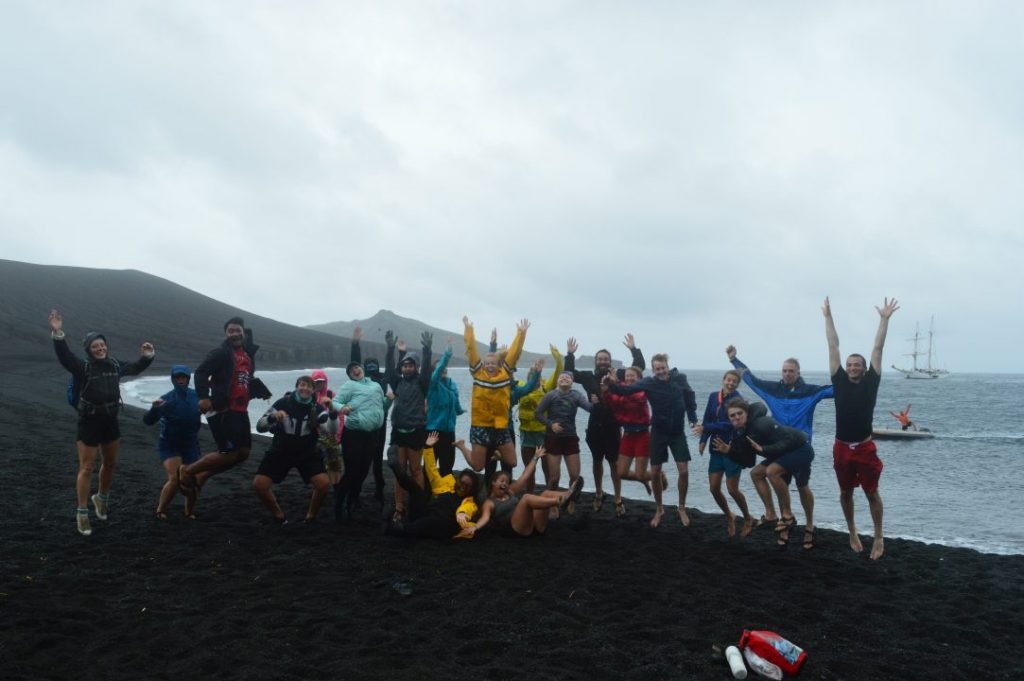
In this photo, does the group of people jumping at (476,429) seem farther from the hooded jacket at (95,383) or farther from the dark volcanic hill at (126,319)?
the dark volcanic hill at (126,319)

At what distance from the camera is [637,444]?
898cm

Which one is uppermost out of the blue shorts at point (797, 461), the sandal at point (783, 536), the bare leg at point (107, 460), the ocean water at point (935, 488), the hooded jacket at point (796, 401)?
the hooded jacket at point (796, 401)

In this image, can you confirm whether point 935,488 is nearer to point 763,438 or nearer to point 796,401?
point 796,401

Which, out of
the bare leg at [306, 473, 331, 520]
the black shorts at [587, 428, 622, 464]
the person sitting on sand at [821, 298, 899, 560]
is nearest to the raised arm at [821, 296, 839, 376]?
the person sitting on sand at [821, 298, 899, 560]

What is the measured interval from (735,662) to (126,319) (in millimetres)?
94061

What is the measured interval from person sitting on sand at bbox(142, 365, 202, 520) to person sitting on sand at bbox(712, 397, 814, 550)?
6386mm

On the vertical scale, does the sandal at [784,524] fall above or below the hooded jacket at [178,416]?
below

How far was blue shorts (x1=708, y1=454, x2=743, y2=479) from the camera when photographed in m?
8.00

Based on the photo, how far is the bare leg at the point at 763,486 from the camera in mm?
7812

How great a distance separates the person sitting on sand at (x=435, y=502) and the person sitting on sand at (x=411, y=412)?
11cm

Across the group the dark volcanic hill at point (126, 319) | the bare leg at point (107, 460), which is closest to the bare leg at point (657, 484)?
the bare leg at point (107, 460)

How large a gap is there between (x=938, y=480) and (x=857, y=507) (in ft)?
28.2

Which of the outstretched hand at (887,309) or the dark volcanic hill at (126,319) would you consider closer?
the outstretched hand at (887,309)

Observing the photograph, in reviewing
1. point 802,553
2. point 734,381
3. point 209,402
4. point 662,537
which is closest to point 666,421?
point 734,381
